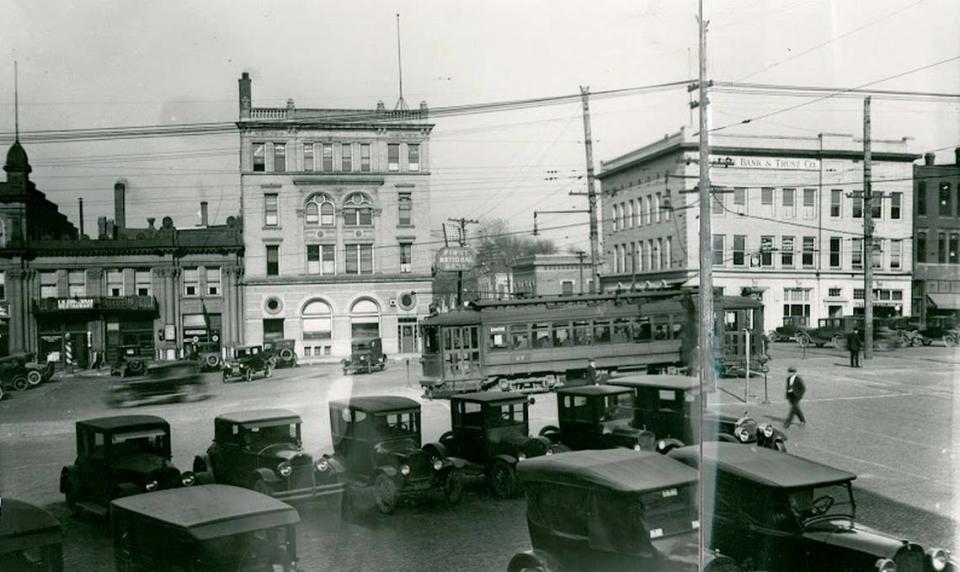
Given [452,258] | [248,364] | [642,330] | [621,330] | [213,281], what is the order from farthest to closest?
[213,281] < [642,330] < [621,330] < [248,364] < [452,258]

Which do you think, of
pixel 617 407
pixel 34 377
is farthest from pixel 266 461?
pixel 34 377

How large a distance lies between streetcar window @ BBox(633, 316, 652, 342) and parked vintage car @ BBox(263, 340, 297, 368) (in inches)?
440

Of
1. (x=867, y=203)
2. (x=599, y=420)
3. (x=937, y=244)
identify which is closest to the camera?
(x=599, y=420)

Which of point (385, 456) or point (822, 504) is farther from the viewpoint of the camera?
point (385, 456)

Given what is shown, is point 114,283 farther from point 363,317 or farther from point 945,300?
point 945,300

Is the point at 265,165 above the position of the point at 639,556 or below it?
above

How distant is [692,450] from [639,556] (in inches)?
83.0

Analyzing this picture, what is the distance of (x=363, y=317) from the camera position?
56.4 ft

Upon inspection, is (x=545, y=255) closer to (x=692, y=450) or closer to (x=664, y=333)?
(x=664, y=333)

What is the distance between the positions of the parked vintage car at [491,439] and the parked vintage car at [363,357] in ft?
14.8

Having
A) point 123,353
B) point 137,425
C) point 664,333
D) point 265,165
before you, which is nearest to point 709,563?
point 137,425

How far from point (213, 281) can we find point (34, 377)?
707 centimetres

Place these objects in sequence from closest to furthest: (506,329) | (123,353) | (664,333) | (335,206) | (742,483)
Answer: (742,483) < (335,206) < (506,329) < (664,333) < (123,353)

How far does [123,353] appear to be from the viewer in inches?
1186
